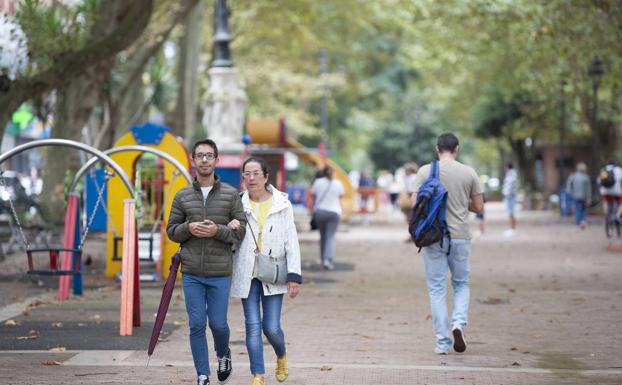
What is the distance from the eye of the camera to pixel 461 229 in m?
10.6

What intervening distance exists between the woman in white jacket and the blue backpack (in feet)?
7.03

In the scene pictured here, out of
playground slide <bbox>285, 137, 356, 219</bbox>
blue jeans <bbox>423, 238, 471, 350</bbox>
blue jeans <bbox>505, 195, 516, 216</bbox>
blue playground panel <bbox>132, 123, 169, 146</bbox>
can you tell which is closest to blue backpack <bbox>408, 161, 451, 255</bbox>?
blue jeans <bbox>423, 238, 471, 350</bbox>

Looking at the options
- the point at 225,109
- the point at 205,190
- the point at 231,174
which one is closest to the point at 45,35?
the point at 225,109

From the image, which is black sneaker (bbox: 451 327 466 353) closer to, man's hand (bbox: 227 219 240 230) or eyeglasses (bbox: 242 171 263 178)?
eyeglasses (bbox: 242 171 263 178)

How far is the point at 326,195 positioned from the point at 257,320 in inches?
495

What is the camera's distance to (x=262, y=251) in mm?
8406

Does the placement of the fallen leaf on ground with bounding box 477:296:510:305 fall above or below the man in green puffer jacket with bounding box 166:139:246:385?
below

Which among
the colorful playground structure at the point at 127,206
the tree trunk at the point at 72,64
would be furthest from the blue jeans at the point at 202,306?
the tree trunk at the point at 72,64

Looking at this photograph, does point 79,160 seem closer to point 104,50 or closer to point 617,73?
point 104,50

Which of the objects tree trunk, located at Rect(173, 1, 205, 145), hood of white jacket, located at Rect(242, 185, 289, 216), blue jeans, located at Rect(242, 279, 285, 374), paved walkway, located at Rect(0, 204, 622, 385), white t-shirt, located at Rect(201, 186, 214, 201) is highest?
tree trunk, located at Rect(173, 1, 205, 145)

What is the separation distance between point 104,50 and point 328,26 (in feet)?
108

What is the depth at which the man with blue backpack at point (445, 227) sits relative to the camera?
1045 centimetres

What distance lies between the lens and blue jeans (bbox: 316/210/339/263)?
20812mm

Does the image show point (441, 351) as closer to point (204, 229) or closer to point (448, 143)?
point (448, 143)
